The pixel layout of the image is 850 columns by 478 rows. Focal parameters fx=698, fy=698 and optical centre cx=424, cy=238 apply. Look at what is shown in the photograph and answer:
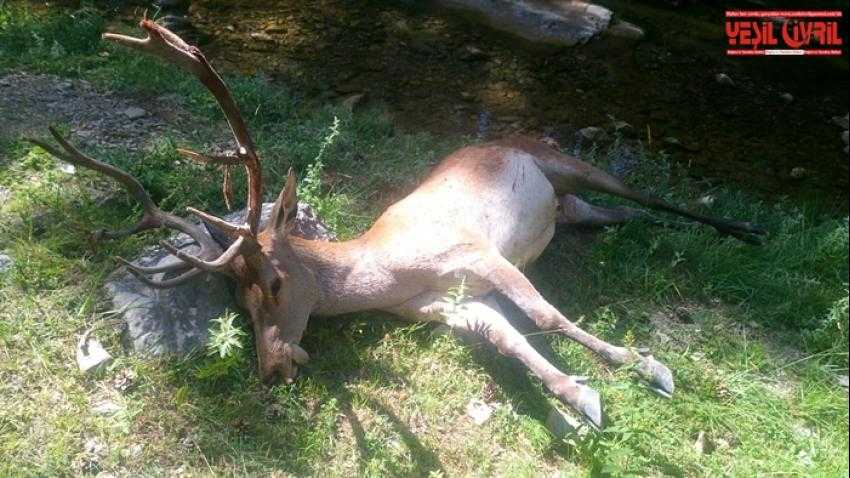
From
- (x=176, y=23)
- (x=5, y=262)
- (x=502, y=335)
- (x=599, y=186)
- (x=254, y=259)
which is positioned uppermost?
(x=176, y=23)

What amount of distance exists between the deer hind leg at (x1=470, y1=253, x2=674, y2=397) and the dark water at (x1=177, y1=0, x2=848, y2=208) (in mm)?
2485

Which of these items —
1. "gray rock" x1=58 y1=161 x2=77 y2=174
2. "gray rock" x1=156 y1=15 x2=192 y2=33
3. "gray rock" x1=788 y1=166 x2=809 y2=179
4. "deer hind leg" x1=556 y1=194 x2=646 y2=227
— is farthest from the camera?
"gray rock" x1=156 y1=15 x2=192 y2=33

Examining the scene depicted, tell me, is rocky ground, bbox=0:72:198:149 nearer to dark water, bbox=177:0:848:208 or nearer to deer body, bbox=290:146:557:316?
dark water, bbox=177:0:848:208

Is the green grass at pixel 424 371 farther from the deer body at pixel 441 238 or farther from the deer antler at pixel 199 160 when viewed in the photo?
the deer antler at pixel 199 160

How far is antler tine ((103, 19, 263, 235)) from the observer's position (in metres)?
2.69

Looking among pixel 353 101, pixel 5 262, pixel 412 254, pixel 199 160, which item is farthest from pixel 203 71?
pixel 353 101

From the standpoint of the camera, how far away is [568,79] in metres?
6.96

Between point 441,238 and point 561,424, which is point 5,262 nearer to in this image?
point 441,238

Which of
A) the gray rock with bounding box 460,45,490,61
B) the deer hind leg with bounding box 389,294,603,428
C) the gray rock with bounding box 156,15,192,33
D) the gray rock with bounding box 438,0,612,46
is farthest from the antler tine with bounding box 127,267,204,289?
the gray rock with bounding box 438,0,612,46

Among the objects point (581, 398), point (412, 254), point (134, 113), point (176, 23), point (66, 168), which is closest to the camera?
point (581, 398)

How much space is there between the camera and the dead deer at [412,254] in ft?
10.6

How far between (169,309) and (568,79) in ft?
15.4

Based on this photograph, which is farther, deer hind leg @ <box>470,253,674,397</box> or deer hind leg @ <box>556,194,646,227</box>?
deer hind leg @ <box>556,194,646,227</box>

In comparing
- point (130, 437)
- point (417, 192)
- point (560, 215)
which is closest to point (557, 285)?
point (560, 215)
